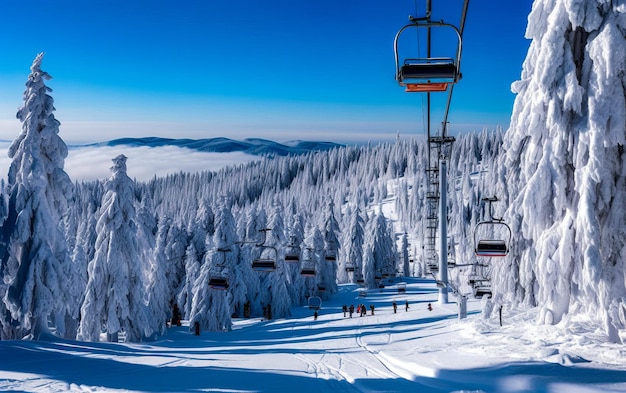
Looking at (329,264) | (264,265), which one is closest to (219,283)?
(264,265)

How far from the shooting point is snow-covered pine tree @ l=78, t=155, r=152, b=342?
1234 inches

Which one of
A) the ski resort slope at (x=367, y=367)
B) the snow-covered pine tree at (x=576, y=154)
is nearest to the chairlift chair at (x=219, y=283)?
the ski resort slope at (x=367, y=367)

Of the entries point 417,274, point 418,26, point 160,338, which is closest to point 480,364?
point 418,26

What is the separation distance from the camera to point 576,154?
15.3 metres

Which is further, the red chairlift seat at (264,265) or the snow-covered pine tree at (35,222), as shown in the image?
the red chairlift seat at (264,265)

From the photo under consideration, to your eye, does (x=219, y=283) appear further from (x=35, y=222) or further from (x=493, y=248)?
(x=493, y=248)

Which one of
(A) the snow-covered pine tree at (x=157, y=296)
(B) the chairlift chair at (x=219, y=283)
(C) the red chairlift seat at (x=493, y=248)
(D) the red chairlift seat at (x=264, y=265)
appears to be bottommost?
(A) the snow-covered pine tree at (x=157, y=296)

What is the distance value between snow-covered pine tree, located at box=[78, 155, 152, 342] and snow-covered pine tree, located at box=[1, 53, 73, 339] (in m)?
5.74

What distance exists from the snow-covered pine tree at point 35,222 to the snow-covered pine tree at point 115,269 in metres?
5.74

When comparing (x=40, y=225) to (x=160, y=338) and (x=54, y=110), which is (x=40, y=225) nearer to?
(x=54, y=110)

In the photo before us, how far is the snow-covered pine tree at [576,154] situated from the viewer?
47.2ft

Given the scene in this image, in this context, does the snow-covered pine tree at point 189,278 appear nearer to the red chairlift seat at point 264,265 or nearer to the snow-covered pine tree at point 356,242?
the red chairlift seat at point 264,265

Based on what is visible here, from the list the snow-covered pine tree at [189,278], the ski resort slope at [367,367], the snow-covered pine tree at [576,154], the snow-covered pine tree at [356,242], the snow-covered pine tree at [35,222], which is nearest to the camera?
the ski resort slope at [367,367]

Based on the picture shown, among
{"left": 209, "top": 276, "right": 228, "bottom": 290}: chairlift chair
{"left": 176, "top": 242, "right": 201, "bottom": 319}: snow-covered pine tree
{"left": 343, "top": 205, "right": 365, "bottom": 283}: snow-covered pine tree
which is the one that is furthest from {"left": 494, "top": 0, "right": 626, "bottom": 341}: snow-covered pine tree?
{"left": 343, "top": 205, "right": 365, "bottom": 283}: snow-covered pine tree
